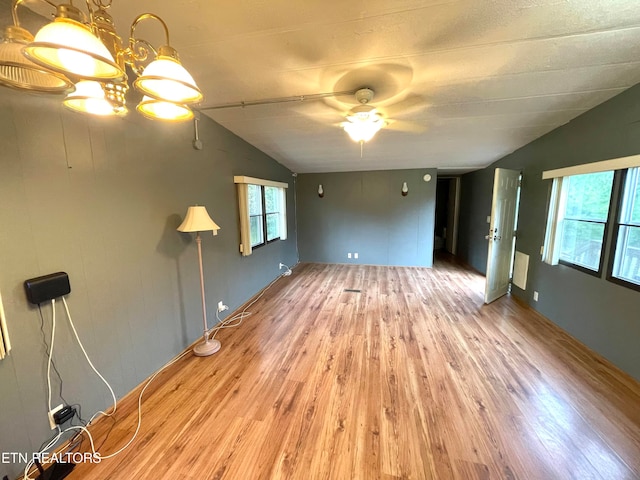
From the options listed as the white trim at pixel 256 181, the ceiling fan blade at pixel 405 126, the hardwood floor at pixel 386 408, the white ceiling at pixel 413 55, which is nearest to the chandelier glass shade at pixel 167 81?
the white ceiling at pixel 413 55

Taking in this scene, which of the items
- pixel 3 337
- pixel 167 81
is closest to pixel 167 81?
pixel 167 81

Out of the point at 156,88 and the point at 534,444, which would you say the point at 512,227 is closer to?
the point at 534,444

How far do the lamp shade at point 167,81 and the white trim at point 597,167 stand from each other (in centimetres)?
330

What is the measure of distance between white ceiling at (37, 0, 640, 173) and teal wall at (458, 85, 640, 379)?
196 millimetres

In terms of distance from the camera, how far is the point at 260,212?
4.29 metres

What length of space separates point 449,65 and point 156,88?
2110 millimetres

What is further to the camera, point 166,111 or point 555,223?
point 555,223

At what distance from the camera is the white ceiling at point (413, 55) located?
148 cm

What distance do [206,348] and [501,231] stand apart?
4192mm

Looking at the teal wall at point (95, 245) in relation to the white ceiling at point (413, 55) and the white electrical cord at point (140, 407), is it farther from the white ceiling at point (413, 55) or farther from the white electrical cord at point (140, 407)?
the white ceiling at point (413, 55)

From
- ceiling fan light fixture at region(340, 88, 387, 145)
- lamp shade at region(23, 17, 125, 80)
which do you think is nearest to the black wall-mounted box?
lamp shade at region(23, 17, 125, 80)

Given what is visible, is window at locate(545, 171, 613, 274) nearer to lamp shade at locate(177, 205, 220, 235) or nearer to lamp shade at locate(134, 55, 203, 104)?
lamp shade at locate(134, 55, 203, 104)

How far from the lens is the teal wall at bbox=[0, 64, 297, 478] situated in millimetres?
1339

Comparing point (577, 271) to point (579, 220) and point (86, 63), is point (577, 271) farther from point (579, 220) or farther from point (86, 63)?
point (86, 63)
